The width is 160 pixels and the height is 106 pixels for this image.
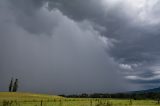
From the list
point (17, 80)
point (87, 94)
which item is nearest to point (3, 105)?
point (17, 80)

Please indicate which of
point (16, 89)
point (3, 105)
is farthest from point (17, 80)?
point (3, 105)

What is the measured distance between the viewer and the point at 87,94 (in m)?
167

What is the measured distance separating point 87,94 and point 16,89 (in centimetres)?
6720

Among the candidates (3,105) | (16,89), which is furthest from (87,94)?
(3,105)

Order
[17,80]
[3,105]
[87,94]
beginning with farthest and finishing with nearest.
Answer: [87,94]
[17,80]
[3,105]

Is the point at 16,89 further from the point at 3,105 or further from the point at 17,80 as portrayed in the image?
the point at 3,105

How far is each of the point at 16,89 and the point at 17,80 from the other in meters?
3.89

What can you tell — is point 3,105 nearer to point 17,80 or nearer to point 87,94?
point 17,80

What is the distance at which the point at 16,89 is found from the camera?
353 ft

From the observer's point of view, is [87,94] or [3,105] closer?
[3,105]

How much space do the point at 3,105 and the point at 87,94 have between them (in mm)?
122826

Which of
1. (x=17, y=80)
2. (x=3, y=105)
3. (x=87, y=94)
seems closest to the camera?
(x=3, y=105)

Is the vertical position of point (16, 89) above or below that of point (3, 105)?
above

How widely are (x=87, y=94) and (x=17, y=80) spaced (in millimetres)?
68509
